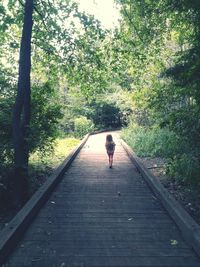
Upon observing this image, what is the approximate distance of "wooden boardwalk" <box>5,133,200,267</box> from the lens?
4.88m

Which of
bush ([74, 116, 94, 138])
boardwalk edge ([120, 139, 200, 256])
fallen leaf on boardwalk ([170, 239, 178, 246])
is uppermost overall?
bush ([74, 116, 94, 138])

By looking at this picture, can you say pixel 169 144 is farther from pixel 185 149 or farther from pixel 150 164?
pixel 185 149

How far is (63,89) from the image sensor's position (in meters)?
36.3

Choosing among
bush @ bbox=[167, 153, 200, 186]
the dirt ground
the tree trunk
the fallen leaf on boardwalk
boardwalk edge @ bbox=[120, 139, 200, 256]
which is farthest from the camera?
bush @ bbox=[167, 153, 200, 186]

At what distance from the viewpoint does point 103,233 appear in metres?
5.93

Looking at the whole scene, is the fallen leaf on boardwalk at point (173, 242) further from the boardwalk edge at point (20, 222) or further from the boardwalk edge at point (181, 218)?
the boardwalk edge at point (20, 222)

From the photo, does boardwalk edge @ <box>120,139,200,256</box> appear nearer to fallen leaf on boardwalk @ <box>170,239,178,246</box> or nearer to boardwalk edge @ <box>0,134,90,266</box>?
fallen leaf on boardwalk @ <box>170,239,178,246</box>

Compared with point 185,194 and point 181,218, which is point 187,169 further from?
point 181,218

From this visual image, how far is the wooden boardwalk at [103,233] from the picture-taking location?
4.88 metres

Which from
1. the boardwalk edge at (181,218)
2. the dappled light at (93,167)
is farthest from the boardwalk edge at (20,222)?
the boardwalk edge at (181,218)

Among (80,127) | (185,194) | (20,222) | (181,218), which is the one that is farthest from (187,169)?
(80,127)

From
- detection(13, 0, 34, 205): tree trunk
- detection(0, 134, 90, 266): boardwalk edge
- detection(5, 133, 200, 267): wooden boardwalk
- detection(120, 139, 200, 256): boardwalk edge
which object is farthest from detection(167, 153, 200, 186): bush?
detection(13, 0, 34, 205): tree trunk

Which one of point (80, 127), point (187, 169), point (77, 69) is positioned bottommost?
point (187, 169)

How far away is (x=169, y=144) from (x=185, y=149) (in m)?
6.83
